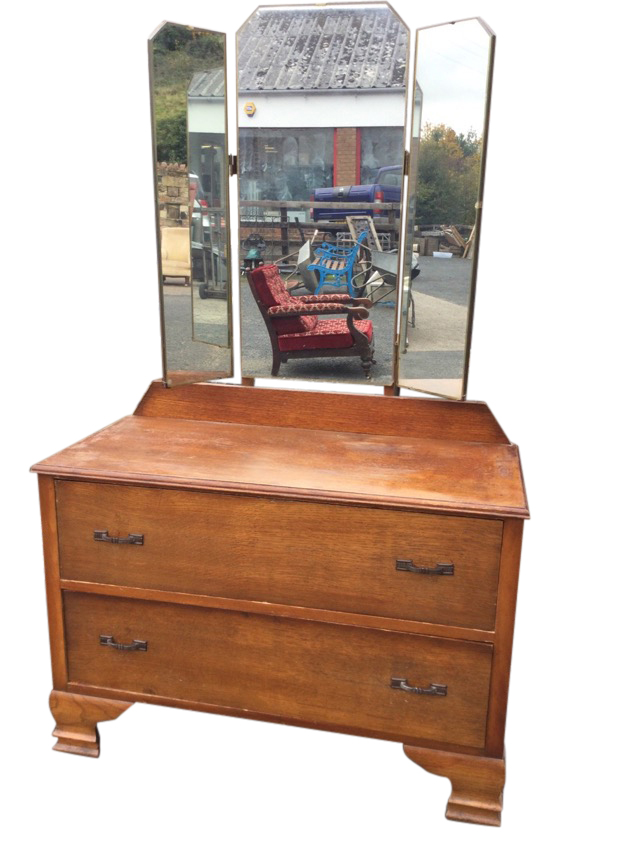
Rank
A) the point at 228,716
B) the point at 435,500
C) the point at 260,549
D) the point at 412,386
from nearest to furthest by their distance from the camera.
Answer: the point at 435,500, the point at 260,549, the point at 228,716, the point at 412,386

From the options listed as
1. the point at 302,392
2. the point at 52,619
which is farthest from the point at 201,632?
the point at 302,392

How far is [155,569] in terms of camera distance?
2.44 metres

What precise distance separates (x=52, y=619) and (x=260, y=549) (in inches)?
29.4

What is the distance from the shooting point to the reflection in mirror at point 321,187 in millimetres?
2521

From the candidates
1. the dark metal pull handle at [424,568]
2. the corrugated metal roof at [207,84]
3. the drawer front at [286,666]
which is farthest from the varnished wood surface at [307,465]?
the corrugated metal roof at [207,84]

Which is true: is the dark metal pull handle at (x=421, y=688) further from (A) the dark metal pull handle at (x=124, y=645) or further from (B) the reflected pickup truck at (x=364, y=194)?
(B) the reflected pickup truck at (x=364, y=194)

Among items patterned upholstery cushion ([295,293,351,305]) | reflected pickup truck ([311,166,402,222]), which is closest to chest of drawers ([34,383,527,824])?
patterned upholstery cushion ([295,293,351,305])

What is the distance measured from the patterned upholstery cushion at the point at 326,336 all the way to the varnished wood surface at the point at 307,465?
221mm

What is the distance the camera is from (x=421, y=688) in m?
2.32

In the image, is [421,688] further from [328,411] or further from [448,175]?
[448,175]

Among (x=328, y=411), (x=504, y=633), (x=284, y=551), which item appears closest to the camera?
(x=504, y=633)

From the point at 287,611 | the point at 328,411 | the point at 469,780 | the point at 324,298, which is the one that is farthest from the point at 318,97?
the point at 469,780

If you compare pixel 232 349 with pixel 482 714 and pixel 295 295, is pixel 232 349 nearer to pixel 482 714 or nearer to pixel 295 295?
pixel 295 295

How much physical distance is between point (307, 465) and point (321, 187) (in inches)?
36.0
